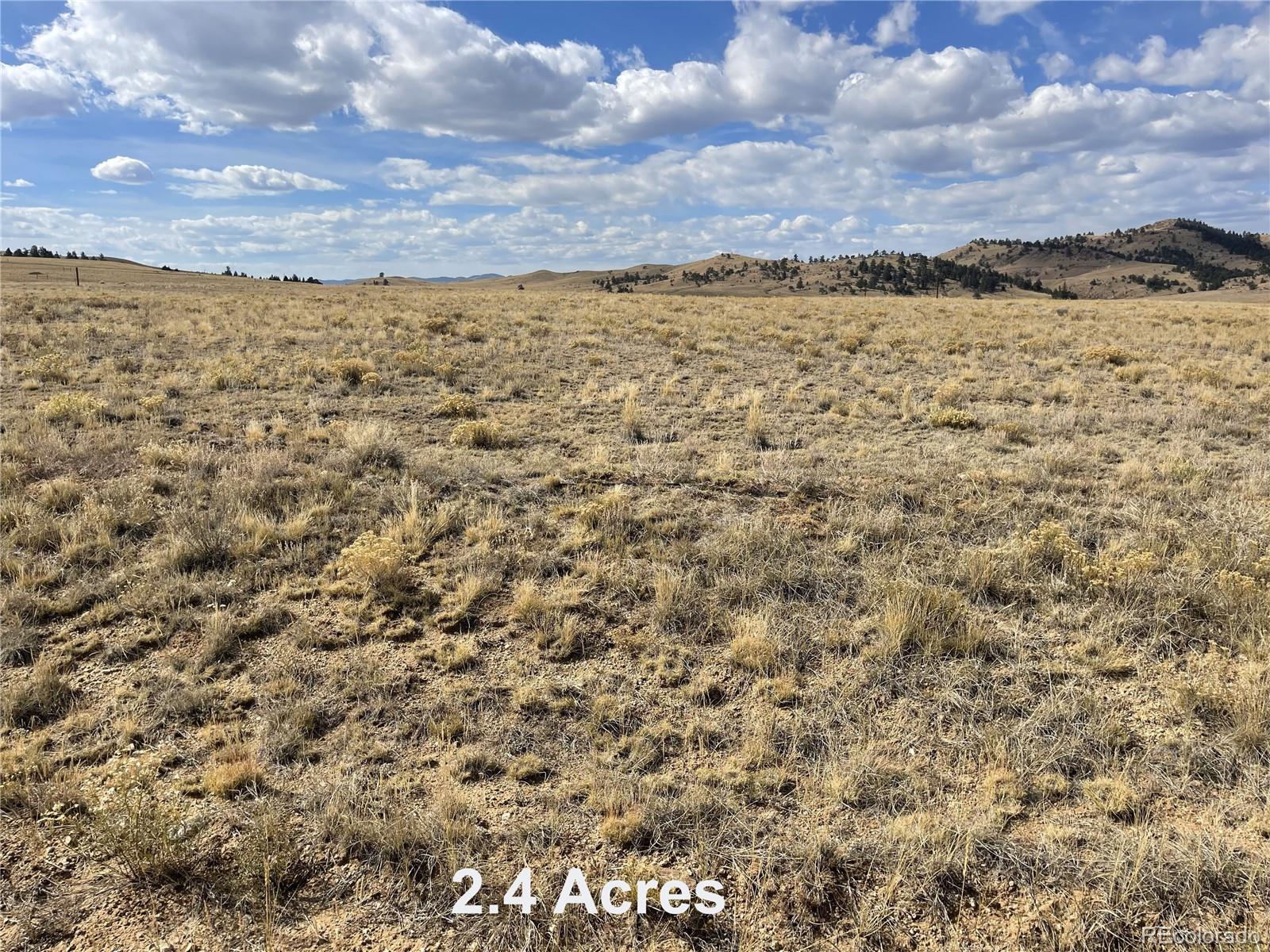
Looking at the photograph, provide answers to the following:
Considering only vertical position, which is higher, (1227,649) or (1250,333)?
(1250,333)

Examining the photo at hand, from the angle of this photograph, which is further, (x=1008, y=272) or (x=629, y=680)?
(x=1008, y=272)

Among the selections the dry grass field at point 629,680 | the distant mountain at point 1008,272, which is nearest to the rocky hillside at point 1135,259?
the distant mountain at point 1008,272

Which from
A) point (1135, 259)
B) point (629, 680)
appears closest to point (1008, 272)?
point (1135, 259)

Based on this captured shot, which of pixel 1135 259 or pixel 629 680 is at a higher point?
pixel 1135 259

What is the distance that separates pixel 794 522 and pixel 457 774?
14.3 ft

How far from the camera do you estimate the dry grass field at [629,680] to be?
10.1 ft

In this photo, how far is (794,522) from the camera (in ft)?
22.5

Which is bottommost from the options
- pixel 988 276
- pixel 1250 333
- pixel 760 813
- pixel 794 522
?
pixel 760 813

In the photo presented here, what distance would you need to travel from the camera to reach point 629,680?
462 cm

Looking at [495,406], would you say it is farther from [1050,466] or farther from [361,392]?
[1050,466]

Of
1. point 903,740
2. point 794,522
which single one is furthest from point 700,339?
point 903,740

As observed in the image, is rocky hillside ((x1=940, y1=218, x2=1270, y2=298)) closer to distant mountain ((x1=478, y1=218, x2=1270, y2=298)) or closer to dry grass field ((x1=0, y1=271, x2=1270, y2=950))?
distant mountain ((x1=478, y1=218, x2=1270, y2=298))

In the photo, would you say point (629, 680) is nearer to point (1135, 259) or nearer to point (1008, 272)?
point (1008, 272)

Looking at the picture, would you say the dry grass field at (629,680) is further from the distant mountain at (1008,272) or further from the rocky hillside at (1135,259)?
the rocky hillside at (1135,259)
